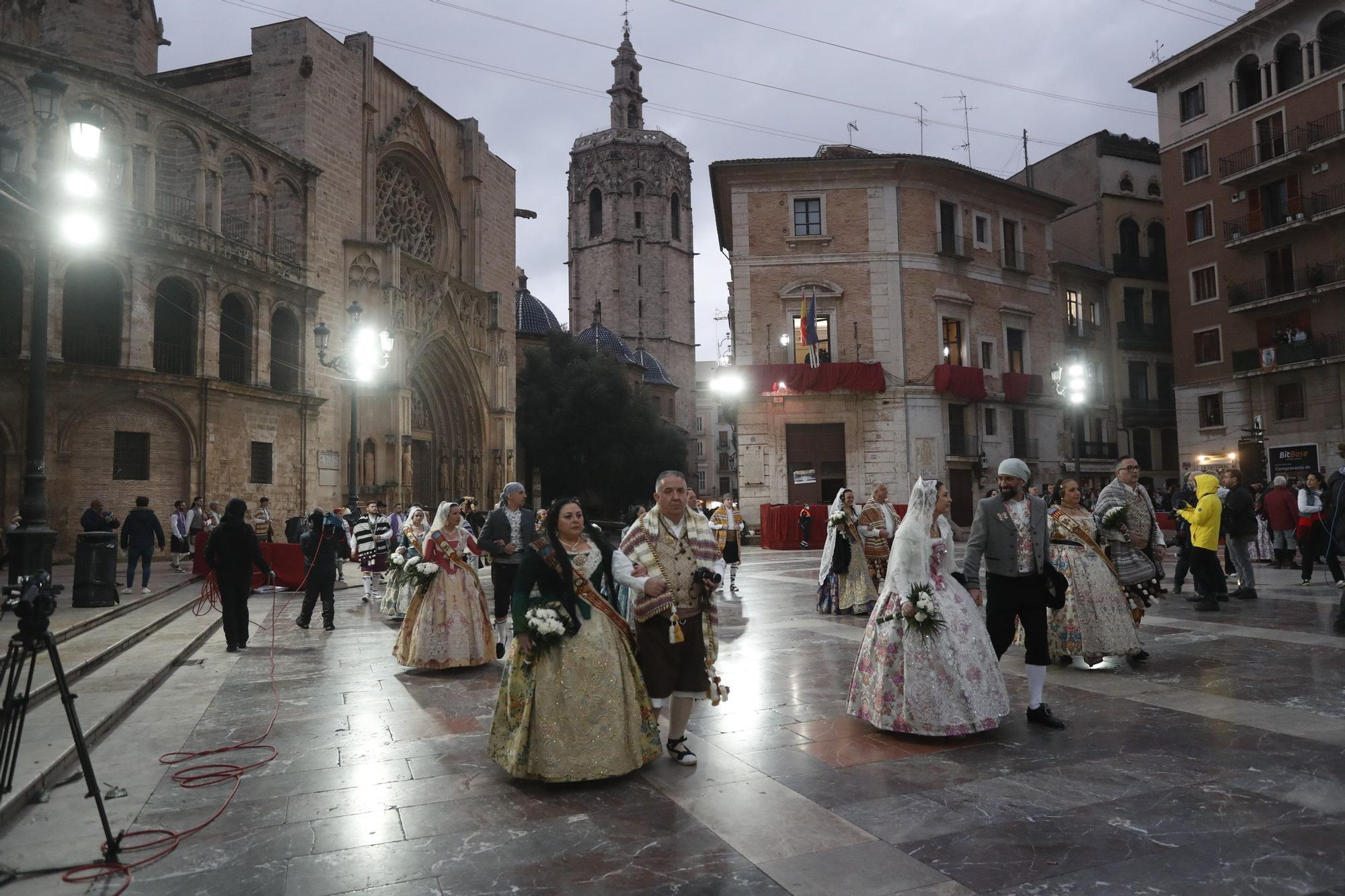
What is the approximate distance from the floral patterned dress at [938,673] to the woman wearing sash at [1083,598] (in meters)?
2.32

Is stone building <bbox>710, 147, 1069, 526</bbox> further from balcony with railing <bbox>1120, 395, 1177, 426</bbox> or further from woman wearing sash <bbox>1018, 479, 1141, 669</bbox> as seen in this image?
woman wearing sash <bbox>1018, 479, 1141, 669</bbox>

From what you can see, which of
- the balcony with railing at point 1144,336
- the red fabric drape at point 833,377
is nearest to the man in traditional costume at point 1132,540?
the red fabric drape at point 833,377

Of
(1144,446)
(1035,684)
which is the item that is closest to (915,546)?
(1035,684)

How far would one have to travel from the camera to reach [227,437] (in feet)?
79.7

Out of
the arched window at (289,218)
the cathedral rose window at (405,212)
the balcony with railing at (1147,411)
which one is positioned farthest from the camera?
the balcony with railing at (1147,411)

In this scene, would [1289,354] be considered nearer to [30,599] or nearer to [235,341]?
[235,341]

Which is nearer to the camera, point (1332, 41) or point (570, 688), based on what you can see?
point (570, 688)

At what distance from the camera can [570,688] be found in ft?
16.5

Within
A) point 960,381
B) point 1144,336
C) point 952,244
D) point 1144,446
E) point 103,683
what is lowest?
point 103,683

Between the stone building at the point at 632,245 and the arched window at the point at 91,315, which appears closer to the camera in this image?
the arched window at the point at 91,315

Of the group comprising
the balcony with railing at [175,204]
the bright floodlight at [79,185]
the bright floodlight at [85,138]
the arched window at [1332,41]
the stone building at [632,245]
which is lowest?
the bright floodlight at [79,185]

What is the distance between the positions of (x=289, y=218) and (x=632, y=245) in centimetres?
4567

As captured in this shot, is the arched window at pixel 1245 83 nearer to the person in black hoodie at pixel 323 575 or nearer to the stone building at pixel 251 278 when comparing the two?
the stone building at pixel 251 278

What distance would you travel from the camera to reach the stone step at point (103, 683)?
507cm
